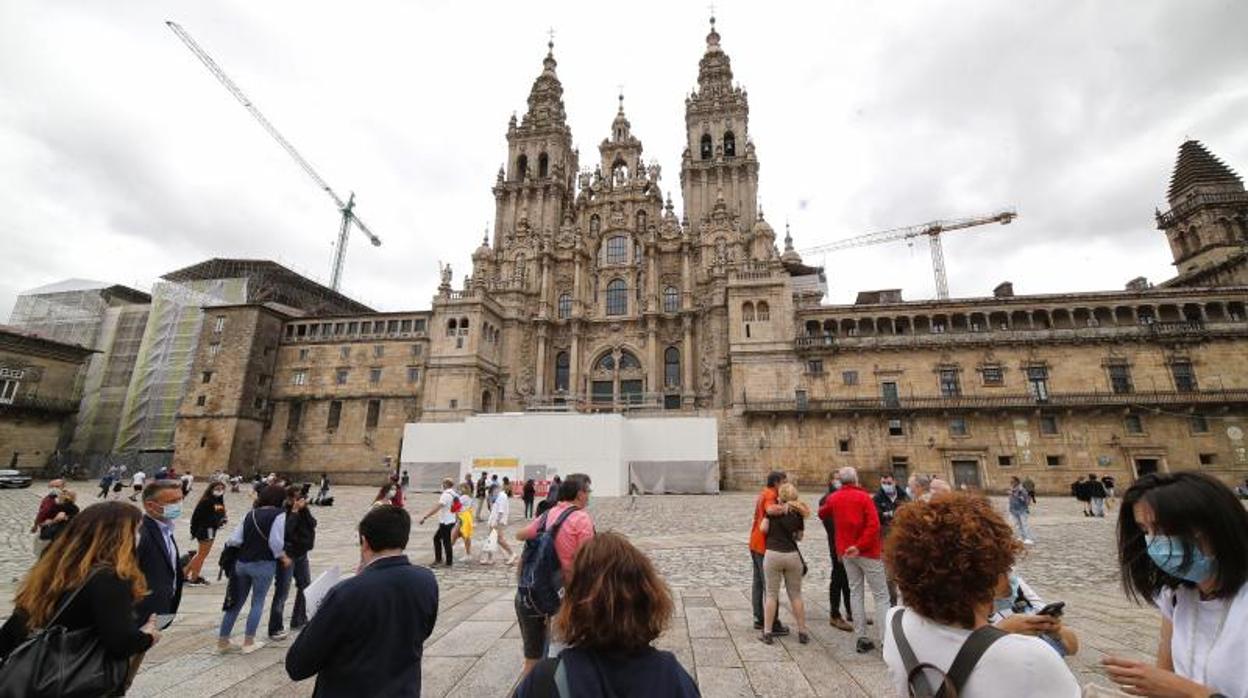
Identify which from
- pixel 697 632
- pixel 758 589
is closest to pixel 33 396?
pixel 697 632

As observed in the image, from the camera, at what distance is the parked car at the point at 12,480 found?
84.3ft

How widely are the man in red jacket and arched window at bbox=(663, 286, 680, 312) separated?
115 ft

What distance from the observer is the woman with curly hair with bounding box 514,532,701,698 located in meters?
1.71

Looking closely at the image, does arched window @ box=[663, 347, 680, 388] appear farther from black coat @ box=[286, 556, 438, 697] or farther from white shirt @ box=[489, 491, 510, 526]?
black coat @ box=[286, 556, 438, 697]

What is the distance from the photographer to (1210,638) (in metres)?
2.05

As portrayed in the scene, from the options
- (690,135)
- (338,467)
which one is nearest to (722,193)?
(690,135)

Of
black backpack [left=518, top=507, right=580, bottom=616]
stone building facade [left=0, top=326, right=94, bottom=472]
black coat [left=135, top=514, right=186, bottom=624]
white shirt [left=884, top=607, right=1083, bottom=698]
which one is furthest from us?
stone building facade [left=0, top=326, right=94, bottom=472]

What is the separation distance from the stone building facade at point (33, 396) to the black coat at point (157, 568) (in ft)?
144

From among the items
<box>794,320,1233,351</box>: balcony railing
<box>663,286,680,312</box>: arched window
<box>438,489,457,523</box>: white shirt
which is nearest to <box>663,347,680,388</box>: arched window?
<box>663,286,680,312</box>: arched window

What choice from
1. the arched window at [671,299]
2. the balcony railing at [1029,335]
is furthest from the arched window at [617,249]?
the balcony railing at [1029,335]

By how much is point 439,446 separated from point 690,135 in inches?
1293

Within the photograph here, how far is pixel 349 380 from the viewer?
38.3m

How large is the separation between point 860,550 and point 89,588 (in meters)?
6.04

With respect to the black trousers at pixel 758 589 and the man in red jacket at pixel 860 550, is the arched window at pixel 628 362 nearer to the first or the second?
the black trousers at pixel 758 589
